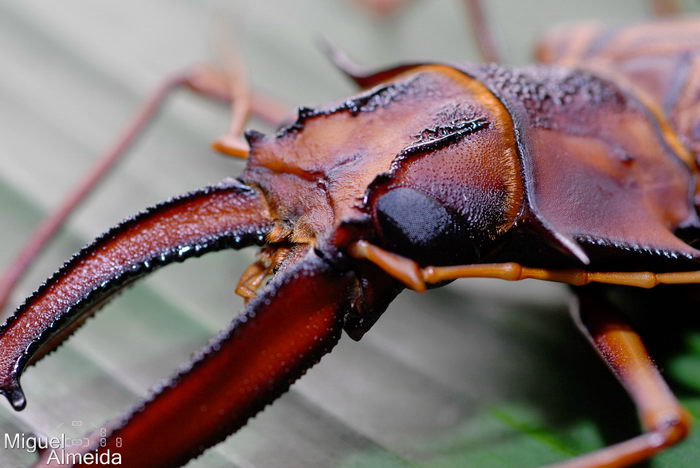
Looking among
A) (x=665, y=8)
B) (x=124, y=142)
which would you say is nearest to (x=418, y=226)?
(x=124, y=142)

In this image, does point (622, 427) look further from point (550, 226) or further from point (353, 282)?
point (353, 282)

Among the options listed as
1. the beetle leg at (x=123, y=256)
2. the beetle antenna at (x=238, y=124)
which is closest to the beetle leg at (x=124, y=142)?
the beetle antenna at (x=238, y=124)

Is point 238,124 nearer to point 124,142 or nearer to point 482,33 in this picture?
point 124,142

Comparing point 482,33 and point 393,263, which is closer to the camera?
point 393,263

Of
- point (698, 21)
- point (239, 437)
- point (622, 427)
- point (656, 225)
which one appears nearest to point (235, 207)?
point (239, 437)

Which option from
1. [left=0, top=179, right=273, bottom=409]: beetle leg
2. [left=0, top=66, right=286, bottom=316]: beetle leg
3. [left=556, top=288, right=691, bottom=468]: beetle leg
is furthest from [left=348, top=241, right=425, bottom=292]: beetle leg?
[left=0, top=66, right=286, bottom=316]: beetle leg

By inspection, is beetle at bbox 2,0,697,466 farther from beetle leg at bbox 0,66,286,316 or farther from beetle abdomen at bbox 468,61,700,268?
beetle leg at bbox 0,66,286,316
